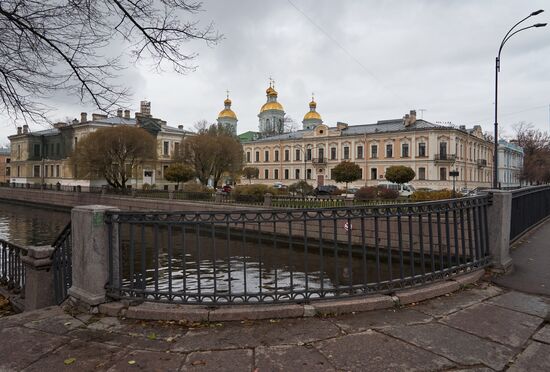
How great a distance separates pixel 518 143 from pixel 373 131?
1497 inches

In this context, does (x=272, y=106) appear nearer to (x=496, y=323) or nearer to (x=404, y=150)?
(x=404, y=150)

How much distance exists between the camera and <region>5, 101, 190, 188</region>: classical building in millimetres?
51406

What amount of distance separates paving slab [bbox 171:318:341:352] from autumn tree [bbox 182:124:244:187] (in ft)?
114

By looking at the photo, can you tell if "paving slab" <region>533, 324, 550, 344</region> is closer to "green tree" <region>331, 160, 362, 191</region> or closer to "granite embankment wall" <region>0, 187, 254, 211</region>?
"granite embankment wall" <region>0, 187, 254, 211</region>

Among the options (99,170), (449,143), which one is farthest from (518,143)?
(99,170)

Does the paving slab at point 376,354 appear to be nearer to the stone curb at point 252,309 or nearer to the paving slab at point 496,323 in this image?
the stone curb at point 252,309

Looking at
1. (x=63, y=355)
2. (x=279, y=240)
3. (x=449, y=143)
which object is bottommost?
(x=279, y=240)

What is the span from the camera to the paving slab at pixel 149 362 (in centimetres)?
293

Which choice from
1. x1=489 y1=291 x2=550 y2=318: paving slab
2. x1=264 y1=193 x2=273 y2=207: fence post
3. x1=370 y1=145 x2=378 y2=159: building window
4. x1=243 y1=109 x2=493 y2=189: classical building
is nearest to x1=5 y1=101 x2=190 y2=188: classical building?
x1=243 y1=109 x2=493 y2=189: classical building

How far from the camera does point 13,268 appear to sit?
707 centimetres

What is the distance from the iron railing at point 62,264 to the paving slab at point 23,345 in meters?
1.56

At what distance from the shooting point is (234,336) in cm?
349

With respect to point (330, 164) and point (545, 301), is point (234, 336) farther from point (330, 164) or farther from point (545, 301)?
point (330, 164)

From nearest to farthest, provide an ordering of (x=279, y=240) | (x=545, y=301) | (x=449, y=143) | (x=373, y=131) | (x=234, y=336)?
(x=234, y=336)
(x=545, y=301)
(x=279, y=240)
(x=449, y=143)
(x=373, y=131)
